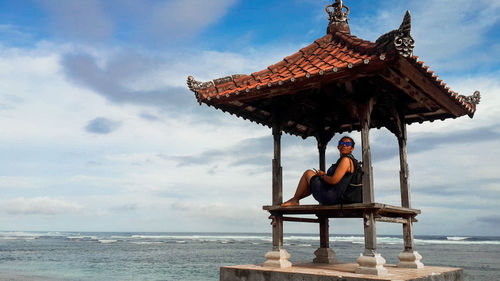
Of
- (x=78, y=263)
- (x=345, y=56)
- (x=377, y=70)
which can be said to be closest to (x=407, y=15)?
(x=377, y=70)

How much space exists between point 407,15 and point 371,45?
1054 millimetres

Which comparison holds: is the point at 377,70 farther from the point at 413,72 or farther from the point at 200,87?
the point at 200,87

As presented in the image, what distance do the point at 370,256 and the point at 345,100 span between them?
2.59 meters

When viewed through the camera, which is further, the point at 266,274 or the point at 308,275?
the point at 266,274

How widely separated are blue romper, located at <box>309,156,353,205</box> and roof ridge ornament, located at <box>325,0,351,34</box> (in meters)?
2.89

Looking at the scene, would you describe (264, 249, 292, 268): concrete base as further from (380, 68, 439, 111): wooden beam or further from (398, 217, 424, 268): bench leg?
(380, 68, 439, 111): wooden beam

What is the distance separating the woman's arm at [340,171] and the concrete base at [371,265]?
134 centimetres

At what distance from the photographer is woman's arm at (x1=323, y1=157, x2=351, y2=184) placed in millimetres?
7479

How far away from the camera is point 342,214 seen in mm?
8102

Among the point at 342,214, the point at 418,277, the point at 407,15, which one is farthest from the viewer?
the point at 342,214

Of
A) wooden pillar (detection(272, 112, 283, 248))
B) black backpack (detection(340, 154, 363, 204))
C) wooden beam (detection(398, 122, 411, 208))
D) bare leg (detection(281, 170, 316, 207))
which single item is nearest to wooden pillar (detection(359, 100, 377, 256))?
black backpack (detection(340, 154, 363, 204))

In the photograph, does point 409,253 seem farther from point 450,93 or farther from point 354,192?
point 450,93

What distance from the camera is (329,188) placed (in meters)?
7.54

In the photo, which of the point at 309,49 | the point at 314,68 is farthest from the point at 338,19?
the point at 314,68
